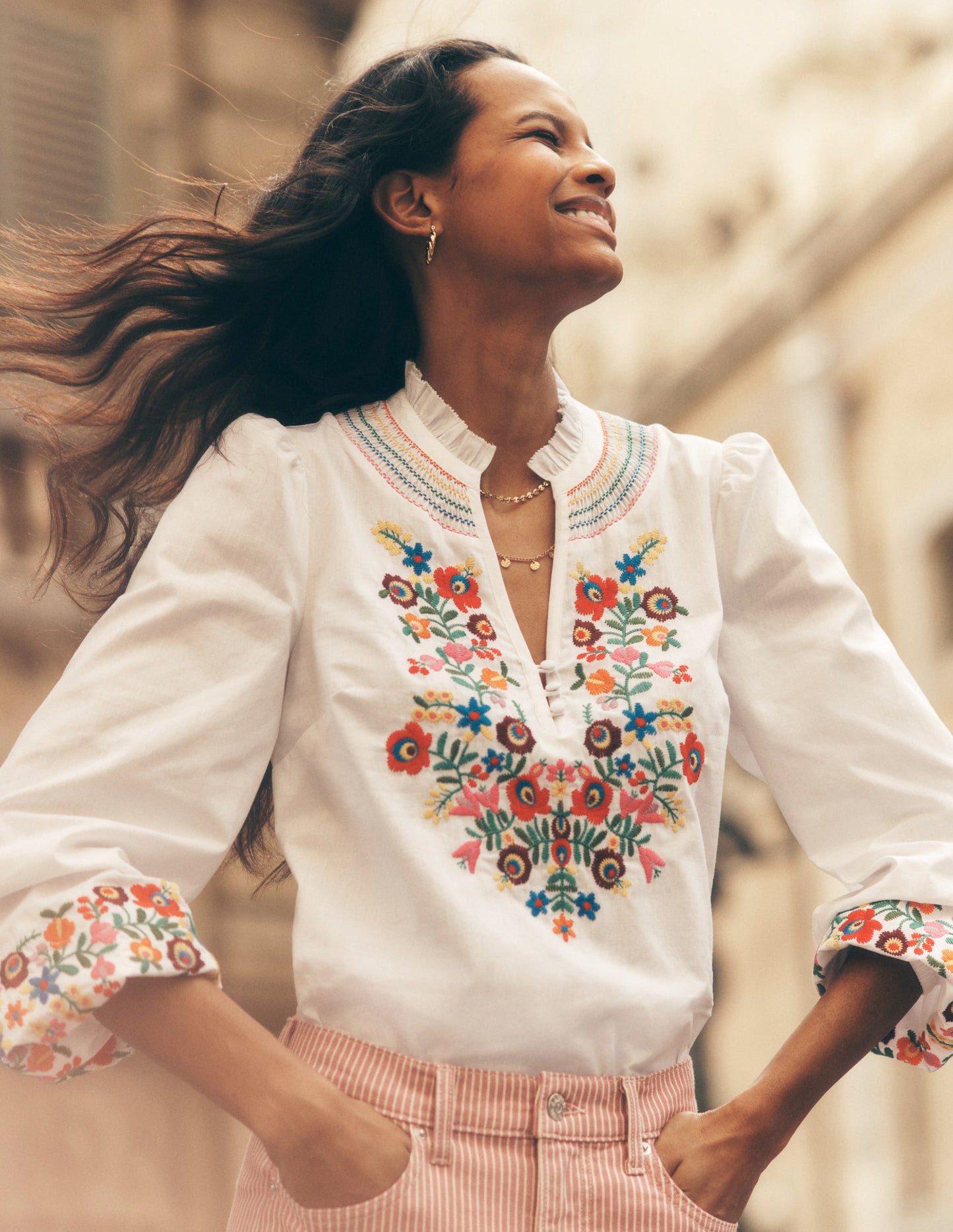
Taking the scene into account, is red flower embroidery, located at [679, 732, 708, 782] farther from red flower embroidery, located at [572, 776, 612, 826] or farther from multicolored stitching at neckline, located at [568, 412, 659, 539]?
multicolored stitching at neckline, located at [568, 412, 659, 539]

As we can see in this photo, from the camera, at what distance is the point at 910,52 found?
24.3 feet

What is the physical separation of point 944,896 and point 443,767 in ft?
1.55

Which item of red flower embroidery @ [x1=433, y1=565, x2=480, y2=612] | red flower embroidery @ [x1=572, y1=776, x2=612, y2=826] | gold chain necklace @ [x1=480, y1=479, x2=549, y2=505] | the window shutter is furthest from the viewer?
the window shutter

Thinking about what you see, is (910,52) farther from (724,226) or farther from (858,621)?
(858,621)

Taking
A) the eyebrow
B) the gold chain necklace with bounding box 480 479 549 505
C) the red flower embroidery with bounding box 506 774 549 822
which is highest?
the eyebrow

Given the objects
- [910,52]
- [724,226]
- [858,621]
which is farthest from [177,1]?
[858,621]

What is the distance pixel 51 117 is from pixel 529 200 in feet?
20.0

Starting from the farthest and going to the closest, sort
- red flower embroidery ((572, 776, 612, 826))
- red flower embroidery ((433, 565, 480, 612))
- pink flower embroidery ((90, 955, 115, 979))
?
red flower embroidery ((433, 565, 480, 612)) → red flower embroidery ((572, 776, 612, 826)) → pink flower embroidery ((90, 955, 115, 979))

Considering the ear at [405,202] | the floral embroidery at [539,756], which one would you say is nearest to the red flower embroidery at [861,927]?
the floral embroidery at [539,756]

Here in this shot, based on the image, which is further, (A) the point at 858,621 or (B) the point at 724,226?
(B) the point at 724,226

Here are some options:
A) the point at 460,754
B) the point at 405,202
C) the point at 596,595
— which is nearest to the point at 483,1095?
the point at 460,754

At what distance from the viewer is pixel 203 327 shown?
1.77 meters

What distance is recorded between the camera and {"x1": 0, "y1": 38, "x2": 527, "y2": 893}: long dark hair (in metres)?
1.73

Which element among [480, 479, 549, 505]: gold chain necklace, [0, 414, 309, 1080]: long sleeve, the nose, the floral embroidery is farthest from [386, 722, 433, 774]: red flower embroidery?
the nose
